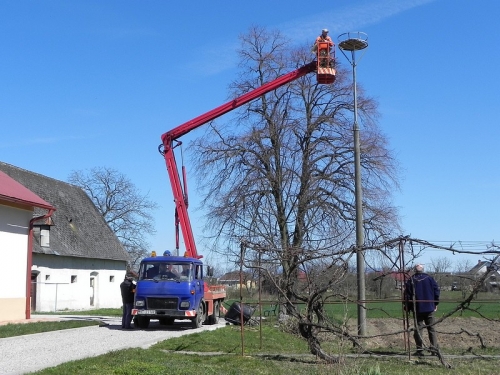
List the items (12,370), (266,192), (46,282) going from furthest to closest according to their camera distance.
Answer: (46,282) → (266,192) → (12,370)

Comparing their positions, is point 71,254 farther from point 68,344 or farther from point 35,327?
point 68,344

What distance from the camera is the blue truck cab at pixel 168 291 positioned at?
20.4 m

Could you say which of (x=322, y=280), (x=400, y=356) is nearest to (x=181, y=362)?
(x=322, y=280)

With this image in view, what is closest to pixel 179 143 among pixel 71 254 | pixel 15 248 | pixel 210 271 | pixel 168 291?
pixel 210 271

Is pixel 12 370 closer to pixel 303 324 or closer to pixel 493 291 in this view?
pixel 303 324

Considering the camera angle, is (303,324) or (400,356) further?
(400,356)

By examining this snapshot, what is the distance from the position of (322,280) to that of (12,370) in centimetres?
607

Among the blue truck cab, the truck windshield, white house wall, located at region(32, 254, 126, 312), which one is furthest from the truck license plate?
white house wall, located at region(32, 254, 126, 312)

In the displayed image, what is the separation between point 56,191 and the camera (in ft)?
133

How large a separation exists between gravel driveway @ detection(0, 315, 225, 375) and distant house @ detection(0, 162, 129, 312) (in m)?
13.7

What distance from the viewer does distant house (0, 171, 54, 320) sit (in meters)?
23.4

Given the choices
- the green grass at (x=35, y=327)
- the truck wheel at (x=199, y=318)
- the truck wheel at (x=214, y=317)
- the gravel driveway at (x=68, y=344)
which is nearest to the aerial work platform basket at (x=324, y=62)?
the truck wheel at (x=199, y=318)

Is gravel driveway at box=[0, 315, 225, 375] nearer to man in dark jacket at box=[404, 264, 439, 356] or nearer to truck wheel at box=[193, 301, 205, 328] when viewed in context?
truck wheel at box=[193, 301, 205, 328]

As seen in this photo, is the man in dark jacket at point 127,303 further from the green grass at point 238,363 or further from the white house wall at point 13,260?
the white house wall at point 13,260
